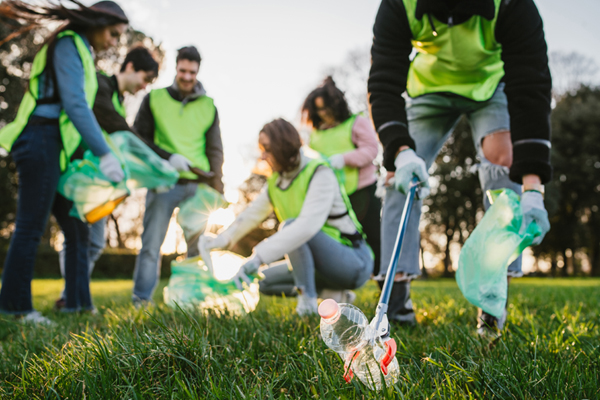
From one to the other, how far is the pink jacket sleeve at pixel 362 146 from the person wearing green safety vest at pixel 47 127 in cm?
194

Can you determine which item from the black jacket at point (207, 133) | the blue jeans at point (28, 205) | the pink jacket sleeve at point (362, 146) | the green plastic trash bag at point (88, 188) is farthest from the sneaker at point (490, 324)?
the black jacket at point (207, 133)

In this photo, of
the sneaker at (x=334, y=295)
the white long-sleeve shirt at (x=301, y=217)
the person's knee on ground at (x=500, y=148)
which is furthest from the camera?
the sneaker at (x=334, y=295)

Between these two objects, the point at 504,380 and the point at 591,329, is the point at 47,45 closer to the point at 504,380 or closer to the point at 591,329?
the point at 504,380

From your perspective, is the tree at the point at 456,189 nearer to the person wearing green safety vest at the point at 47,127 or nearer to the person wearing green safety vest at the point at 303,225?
the person wearing green safety vest at the point at 303,225

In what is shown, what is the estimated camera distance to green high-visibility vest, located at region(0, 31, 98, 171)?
2.72m

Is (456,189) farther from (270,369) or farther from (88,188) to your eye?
(270,369)

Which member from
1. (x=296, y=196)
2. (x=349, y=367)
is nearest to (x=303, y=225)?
(x=296, y=196)

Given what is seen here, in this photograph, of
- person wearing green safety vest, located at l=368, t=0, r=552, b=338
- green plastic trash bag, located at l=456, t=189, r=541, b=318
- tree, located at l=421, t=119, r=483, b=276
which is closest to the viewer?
green plastic trash bag, located at l=456, t=189, r=541, b=318

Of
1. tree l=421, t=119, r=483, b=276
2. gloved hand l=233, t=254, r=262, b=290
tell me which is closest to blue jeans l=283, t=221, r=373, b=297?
gloved hand l=233, t=254, r=262, b=290

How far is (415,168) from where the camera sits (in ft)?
5.92

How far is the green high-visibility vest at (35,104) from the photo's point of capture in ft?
8.93

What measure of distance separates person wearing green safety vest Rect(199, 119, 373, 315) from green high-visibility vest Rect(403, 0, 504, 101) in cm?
88

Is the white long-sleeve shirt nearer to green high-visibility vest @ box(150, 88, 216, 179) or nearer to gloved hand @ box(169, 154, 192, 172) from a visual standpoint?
gloved hand @ box(169, 154, 192, 172)

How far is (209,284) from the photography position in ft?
9.42
